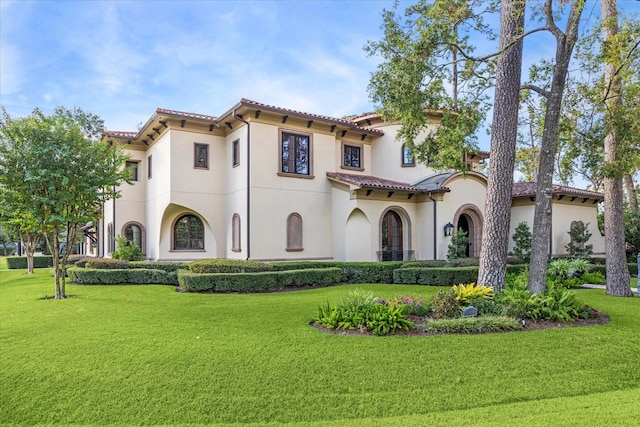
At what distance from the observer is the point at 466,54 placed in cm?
955

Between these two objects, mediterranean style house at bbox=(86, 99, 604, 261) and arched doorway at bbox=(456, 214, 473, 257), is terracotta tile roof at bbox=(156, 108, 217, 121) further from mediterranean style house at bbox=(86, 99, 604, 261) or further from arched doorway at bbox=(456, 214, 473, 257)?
arched doorway at bbox=(456, 214, 473, 257)

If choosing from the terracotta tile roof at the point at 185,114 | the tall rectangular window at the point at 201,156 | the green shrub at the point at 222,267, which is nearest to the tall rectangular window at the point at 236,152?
the tall rectangular window at the point at 201,156

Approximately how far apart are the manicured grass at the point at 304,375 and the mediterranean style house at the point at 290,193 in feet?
30.3

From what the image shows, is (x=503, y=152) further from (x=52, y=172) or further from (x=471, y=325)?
(x=52, y=172)

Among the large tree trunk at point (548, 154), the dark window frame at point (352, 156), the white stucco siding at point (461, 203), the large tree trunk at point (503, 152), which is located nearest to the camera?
the large tree trunk at point (548, 154)

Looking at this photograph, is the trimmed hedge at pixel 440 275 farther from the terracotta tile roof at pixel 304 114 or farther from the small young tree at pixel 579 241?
the small young tree at pixel 579 241

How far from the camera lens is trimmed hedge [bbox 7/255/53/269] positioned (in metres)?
25.3

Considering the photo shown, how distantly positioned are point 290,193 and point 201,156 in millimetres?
4156

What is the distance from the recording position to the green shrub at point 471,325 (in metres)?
6.55

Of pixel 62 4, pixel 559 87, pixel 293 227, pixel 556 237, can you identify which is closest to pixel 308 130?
pixel 293 227

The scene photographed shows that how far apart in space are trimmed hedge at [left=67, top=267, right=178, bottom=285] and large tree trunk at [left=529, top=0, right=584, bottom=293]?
10955 mm

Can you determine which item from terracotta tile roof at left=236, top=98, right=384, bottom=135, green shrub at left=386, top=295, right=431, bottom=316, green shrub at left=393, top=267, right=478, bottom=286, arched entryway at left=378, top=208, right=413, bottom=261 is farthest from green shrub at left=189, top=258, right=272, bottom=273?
arched entryway at left=378, top=208, right=413, bottom=261

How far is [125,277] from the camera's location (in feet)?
46.4

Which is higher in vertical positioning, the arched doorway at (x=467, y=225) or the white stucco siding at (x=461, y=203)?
the white stucco siding at (x=461, y=203)
